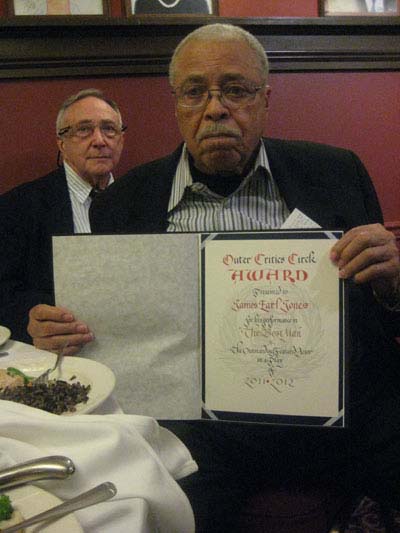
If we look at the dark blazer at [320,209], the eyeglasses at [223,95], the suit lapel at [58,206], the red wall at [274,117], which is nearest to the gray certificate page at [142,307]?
the dark blazer at [320,209]

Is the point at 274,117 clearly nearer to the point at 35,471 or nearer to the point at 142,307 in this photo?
the point at 142,307

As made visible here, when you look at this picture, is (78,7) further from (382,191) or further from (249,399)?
(249,399)

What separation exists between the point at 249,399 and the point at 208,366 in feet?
0.28

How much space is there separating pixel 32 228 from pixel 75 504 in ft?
5.91

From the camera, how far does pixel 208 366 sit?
2.93 feet

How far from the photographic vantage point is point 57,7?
7.75ft

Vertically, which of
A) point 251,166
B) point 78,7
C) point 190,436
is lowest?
point 190,436

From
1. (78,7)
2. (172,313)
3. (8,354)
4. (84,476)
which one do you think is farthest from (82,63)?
(84,476)

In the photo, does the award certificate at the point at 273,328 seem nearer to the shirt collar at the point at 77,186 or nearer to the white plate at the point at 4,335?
the white plate at the point at 4,335

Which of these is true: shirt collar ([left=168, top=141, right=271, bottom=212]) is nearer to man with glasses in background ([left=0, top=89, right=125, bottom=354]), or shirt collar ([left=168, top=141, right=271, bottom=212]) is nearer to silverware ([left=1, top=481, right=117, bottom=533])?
man with glasses in background ([left=0, top=89, right=125, bottom=354])

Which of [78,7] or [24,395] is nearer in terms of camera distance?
[24,395]

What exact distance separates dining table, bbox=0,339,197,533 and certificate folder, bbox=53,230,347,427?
1.09 ft

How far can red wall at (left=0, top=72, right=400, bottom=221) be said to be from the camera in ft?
8.04

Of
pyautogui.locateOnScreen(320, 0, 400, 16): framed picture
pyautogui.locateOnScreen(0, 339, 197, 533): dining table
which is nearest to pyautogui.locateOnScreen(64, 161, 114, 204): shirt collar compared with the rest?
pyautogui.locateOnScreen(320, 0, 400, 16): framed picture
